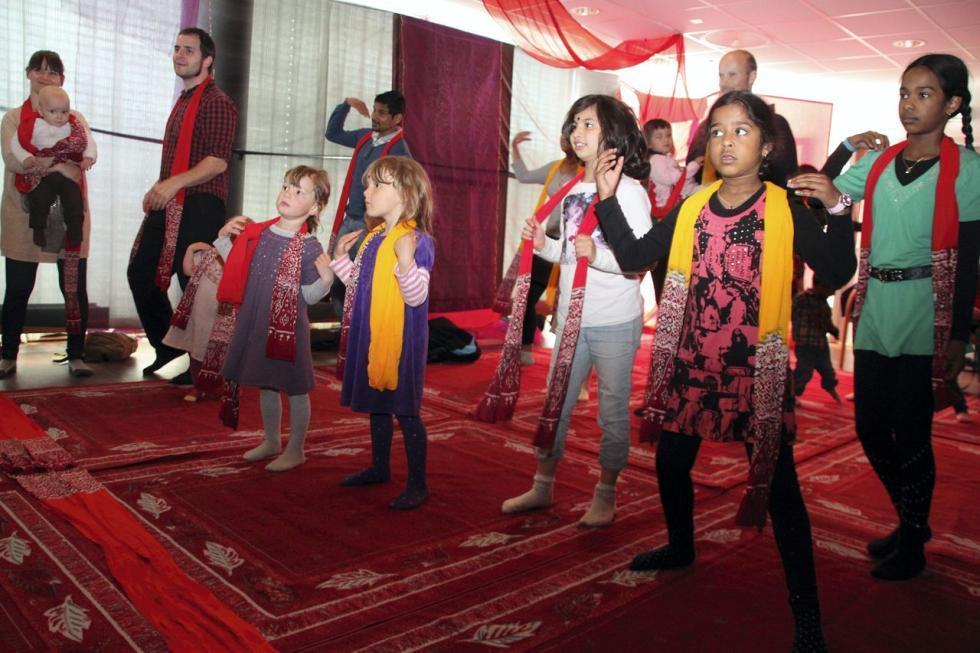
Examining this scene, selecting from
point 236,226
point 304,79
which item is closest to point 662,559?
point 236,226

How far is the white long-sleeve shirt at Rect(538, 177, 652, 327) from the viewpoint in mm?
2439

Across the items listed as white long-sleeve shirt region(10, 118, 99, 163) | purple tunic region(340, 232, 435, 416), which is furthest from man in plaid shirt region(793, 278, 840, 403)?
white long-sleeve shirt region(10, 118, 99, 163)

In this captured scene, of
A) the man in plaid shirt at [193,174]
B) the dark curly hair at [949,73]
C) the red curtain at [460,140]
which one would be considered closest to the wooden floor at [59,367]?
the man in plaid shirt at [193,174]

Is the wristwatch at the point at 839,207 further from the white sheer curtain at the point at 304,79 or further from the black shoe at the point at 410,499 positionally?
the white sheer curtain at the point at 304,79

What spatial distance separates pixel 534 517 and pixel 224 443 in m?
1.37

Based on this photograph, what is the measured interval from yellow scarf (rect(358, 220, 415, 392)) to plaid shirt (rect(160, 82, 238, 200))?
1.86m

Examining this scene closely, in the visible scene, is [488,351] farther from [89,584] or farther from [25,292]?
[89,584]

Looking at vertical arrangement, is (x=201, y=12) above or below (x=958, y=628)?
above

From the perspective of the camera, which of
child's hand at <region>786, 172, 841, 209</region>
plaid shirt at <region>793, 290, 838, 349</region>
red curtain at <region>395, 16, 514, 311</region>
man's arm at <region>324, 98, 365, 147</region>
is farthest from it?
red curtain at <region>395, 16, 514, 311</region>

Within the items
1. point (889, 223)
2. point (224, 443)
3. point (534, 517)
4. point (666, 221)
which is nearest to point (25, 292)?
point (224, 443)

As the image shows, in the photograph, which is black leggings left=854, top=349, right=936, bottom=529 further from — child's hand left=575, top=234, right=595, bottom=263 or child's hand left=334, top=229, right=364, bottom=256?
child's hand left=334, top=229, right=364, bottom=256

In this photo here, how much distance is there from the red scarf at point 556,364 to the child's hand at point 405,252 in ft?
1.19

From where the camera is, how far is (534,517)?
2.70 m

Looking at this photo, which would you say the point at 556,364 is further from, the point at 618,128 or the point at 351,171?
the point at 351,171
